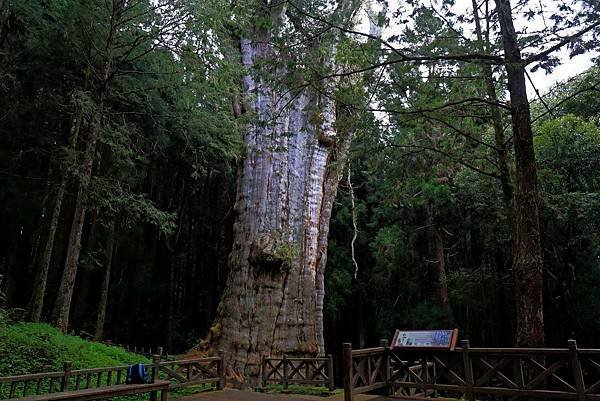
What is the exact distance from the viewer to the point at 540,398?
4.42m

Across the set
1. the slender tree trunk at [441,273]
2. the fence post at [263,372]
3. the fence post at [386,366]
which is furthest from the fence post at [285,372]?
the slender tree trunk at [441,273]

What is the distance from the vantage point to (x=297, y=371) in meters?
7.35

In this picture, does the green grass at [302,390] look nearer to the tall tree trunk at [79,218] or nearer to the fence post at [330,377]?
the fence post at [330,377]

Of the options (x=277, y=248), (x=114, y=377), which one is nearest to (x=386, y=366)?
(x=277, y=248)

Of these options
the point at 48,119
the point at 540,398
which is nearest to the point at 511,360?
the point at 540,398

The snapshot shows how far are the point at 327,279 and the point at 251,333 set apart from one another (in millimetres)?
6592

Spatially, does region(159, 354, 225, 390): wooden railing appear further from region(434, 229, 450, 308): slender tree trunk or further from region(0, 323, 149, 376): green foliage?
region(434, 229, 450, 308): slender tree trunk

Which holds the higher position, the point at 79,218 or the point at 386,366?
the point at 79,218

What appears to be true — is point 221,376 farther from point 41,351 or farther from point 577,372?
point 577,372

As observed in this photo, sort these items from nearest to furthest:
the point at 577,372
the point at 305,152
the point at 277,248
Result: the point at 577,372, the point at 277,248, the point at 305,152

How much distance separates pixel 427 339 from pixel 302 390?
2818 millimetres

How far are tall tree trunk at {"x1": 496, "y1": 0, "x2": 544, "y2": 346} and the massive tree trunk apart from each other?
299 cm

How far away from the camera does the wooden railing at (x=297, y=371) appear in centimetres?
723

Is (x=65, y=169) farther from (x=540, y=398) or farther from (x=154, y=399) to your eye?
(x=540, y=398)
